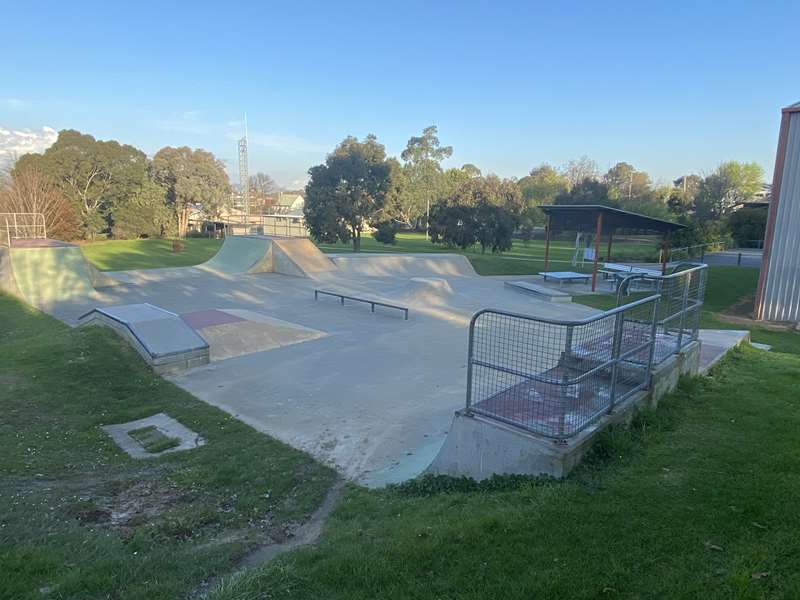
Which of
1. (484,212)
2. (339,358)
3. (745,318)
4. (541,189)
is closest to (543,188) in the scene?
(541,189)

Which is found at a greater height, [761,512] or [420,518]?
[761,512]

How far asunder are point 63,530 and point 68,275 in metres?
16.8

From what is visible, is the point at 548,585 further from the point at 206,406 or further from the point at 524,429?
the point at 206,406

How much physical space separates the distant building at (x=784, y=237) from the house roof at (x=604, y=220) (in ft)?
19.2

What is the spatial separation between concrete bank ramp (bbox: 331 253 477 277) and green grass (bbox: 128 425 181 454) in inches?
701

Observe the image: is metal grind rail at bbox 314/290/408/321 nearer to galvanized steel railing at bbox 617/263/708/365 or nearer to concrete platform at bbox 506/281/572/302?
concrete platform at bbox 506/281/572/302

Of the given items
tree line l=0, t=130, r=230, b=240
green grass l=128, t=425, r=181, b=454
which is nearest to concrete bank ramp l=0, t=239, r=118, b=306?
green grass l=128, t=425, r=181, b=454

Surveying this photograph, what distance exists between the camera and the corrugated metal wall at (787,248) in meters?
13.4

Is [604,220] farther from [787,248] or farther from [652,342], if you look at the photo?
[652,342]

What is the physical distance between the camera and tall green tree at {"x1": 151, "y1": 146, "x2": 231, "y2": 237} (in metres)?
46.9

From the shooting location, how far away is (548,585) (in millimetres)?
2432

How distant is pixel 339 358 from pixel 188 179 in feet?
144

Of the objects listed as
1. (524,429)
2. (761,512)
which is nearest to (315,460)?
(524,429)

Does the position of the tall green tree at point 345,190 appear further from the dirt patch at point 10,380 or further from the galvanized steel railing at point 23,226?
the dirt patch at point 10,380
